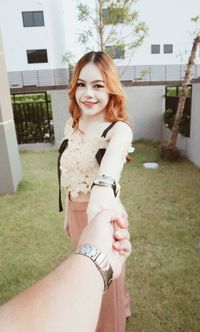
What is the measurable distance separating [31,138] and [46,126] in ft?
2.07

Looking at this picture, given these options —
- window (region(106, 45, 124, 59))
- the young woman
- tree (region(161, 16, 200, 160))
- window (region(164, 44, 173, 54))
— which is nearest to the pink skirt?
the young woman

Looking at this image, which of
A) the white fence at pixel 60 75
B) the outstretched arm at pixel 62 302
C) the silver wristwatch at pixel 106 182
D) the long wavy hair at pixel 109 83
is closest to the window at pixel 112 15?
the long wavy hair at pixel 109 83

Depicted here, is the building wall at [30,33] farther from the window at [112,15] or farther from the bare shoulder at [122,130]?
the bare shoulder at [122,130]

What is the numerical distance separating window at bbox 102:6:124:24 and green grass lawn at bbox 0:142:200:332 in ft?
17.5

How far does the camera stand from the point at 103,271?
0.79m

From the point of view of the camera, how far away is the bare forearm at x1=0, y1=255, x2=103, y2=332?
591mm

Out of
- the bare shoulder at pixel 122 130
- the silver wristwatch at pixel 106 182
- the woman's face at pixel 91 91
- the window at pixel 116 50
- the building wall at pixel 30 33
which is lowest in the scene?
the silver wristwatch at pixel 106 182

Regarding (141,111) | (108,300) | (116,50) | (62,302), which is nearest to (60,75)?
(116,50)

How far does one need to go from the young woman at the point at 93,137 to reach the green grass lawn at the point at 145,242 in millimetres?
639

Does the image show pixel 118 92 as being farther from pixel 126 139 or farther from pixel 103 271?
pixel 103 271

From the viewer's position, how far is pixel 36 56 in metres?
18.9

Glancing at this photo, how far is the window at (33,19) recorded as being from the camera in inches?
709

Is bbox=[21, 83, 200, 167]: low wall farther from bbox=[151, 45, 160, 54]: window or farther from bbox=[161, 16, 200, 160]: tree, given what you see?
bbox=[151, 45, 160, 54]: window

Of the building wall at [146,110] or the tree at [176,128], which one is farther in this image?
the building wall at [146,110]
